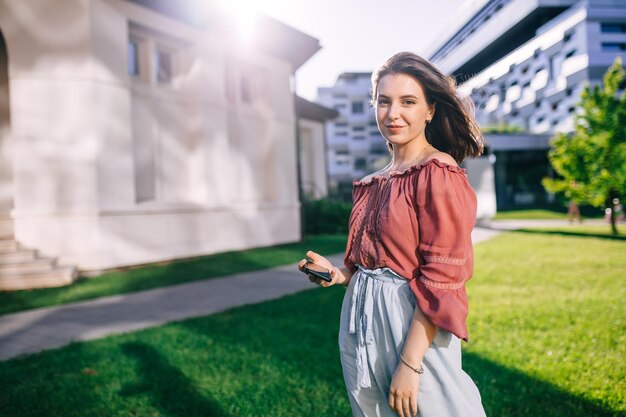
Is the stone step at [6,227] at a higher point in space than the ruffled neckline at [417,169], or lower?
lower

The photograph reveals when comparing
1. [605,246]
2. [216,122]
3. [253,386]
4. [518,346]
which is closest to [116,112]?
[216,122]

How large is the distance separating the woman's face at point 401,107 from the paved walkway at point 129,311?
14.7ft

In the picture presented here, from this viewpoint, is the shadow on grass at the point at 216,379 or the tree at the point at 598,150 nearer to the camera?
the shadow on grass at the point at 216,379

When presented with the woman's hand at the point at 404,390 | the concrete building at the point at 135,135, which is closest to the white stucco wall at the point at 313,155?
the concrete building at the point at 135,135

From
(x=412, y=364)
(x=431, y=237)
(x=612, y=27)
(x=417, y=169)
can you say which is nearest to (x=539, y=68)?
(x=612, y=27)

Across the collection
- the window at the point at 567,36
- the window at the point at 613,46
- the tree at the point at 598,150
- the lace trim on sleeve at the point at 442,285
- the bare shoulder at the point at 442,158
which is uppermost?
the window at the point at 567,36

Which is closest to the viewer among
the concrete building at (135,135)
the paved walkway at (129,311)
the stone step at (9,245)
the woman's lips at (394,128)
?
the woman's lips at (394,128)

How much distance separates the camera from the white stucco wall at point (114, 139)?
27.5ft

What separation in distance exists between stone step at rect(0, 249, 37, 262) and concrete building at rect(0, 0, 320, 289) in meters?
0.02

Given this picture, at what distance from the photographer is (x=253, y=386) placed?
132 inches

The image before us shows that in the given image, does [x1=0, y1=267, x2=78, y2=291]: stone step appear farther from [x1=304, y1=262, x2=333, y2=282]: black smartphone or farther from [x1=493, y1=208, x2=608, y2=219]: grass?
[x1=493, y1=208, x2=608, y2=219]: grass

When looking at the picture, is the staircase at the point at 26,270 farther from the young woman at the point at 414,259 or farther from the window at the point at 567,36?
the window at the point at 567,36

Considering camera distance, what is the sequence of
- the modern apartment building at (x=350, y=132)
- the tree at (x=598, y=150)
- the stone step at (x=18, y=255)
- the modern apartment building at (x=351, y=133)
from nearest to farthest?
the stone step at (x=18, y=255) → the tree at (x=598, y=150) → the modern apartment building at (x=351, y=133) → the modern apartment building at (x=350, y=132)

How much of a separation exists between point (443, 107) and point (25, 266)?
8575 mm
